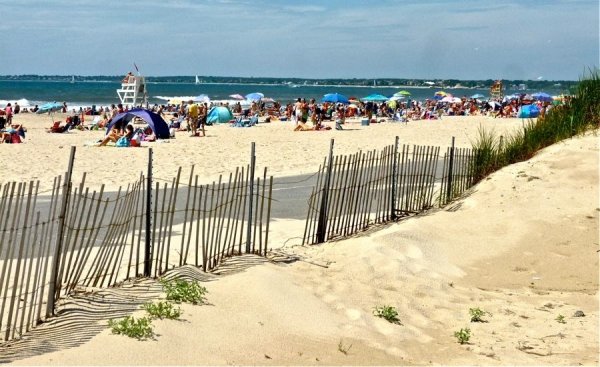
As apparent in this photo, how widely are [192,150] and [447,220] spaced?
13323mm

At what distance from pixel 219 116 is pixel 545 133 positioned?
2529cm

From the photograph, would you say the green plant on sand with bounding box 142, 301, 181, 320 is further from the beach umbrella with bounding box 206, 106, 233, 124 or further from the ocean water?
the ocean water

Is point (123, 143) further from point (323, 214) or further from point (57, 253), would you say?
point (57, 253)

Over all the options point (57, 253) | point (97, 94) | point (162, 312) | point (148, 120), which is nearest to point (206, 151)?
point (148, 120)

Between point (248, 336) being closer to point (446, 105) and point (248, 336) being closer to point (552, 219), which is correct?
point (552, 219)

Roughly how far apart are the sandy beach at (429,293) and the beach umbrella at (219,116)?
2576 centimetres

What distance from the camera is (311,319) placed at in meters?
6.49

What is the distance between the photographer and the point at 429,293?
7.93m

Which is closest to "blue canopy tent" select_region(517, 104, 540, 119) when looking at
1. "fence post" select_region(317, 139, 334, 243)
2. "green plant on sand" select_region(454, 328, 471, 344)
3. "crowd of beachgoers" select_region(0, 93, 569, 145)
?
"crowd of beachgoers" select_region(0, 93, 569, 145)

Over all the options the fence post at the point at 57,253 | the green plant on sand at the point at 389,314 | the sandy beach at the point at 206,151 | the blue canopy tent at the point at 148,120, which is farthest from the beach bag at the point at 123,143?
the green plant on sand at the point at 389,314

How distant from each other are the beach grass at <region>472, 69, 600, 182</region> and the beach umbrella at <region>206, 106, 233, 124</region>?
24484 mm

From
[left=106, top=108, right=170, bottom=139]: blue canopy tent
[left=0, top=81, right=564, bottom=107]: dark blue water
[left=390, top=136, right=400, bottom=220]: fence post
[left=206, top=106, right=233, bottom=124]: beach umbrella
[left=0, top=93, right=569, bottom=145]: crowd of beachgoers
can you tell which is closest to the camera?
[left=390, top=136, right=400, bottom=220]: fence post

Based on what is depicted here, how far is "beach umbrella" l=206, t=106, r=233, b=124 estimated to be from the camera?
123ft

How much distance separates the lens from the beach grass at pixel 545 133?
509 inches
